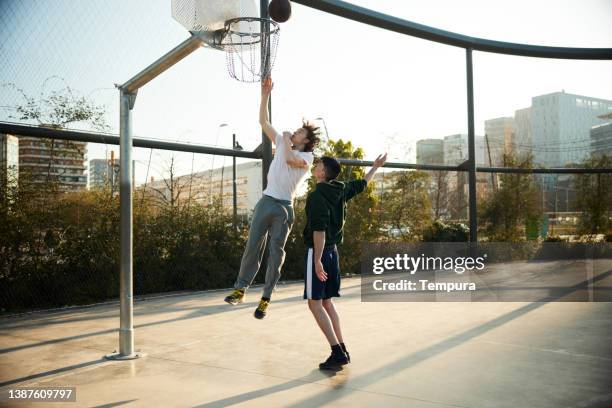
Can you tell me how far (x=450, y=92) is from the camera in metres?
12.5

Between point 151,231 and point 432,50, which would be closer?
point 151,231

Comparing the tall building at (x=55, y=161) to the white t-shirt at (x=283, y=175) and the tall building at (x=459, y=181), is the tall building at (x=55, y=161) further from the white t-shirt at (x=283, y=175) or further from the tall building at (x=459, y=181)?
the tall building at (x=459, y=181)

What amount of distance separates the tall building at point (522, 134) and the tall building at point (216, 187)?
348 inches

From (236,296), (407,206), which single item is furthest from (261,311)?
(407,206)

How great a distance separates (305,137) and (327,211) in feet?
2.21

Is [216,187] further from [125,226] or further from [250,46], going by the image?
[250,46]

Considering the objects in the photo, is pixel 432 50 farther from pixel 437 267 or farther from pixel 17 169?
pixel 17 169

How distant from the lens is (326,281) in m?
4.43

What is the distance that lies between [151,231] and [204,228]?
3.10 feet

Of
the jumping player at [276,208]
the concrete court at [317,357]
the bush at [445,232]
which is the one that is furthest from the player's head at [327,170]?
the bush at [445,232]

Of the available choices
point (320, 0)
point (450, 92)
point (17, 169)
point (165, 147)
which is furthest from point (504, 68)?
point (17, 169)

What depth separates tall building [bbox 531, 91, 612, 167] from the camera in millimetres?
15391

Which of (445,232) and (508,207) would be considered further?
(508,207)

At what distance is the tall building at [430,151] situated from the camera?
13984mm
